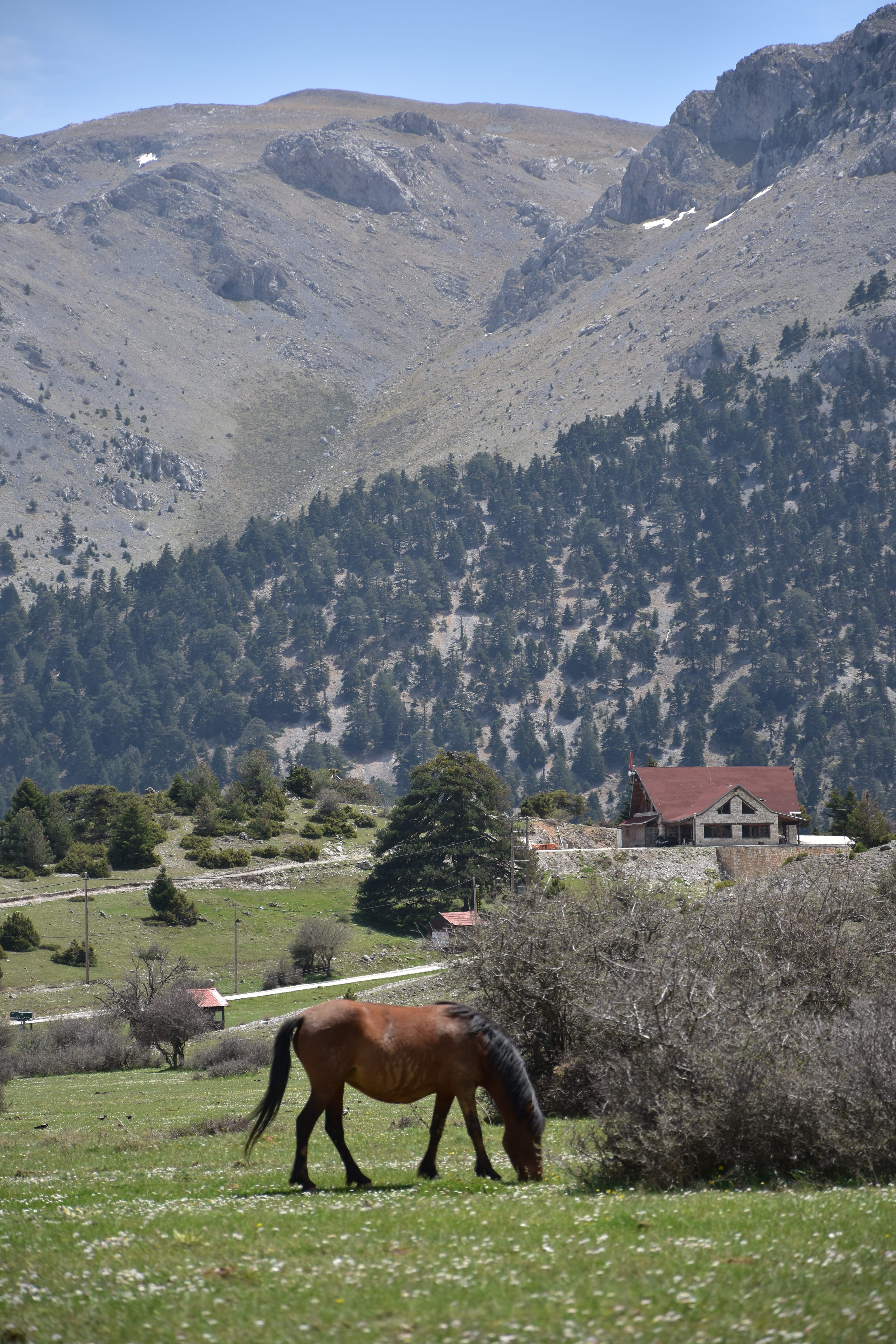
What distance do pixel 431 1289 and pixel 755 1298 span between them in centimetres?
231

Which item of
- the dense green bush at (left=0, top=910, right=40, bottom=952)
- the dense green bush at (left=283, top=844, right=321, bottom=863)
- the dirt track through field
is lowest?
the dense green bush at (left=0, top=910, right=40, bottom=952)

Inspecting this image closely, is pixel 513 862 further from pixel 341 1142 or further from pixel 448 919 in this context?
pixel 341 1142

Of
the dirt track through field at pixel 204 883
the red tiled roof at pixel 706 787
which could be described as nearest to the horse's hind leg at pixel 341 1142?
the dirt track through field at pixel 204 883

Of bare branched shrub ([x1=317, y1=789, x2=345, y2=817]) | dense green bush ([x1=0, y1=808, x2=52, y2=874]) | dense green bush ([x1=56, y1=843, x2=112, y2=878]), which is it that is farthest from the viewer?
bare branched shrub ([x1=317, y1=789, x2=345, y2=817])

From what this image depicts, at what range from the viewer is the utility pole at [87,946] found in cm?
5962

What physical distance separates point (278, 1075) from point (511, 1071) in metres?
2.72

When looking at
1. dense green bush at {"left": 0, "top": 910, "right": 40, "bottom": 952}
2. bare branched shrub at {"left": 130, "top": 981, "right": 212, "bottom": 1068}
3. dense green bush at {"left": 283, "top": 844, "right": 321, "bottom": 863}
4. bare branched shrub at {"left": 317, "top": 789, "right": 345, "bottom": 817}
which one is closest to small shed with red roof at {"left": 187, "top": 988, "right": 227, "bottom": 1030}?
bare branched shrub at {"left": 130, "top": 981, "right": 212, "bottom": 1068}

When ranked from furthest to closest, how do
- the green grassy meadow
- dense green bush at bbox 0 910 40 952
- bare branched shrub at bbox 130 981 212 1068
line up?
dense green bush at bbox 0 910 40 952, the green grassy meadow, bare branched shrub at bbox 130 981 212 1068

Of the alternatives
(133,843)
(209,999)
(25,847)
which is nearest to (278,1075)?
(209,999)

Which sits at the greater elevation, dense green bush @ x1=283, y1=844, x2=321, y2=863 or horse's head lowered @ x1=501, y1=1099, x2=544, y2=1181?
horse's head lowered @ x1=501, y1=1099, x2=544, y2=1181

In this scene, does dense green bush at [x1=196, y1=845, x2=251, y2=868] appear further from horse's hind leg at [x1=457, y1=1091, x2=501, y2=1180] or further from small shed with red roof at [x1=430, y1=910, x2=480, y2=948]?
horse's hind leg at [x1=457, y1=1091, x2=501, y2=1180]

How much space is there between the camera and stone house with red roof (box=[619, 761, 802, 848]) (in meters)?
83.1

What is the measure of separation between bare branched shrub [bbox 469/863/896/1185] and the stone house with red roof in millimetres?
61072

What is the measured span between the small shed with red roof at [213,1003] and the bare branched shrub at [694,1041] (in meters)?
30.3
